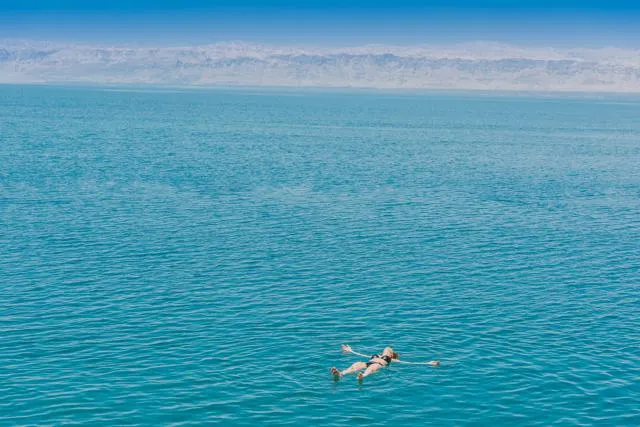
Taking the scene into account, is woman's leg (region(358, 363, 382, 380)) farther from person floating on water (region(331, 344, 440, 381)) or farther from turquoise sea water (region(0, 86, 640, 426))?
turquoise sea water (region(0, 86, 640, 426))

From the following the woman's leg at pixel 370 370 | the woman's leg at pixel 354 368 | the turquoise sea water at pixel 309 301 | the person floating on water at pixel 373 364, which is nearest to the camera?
the turquoise sea water at pixel 309 301

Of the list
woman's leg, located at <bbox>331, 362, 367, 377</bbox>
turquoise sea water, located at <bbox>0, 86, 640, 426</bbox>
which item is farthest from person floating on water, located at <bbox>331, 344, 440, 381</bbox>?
turquoise sea water, located at <bbox>0, 86, 640, 426</bbox>

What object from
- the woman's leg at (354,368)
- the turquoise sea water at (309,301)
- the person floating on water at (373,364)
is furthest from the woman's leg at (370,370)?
the turquoise sea water at (309,301)

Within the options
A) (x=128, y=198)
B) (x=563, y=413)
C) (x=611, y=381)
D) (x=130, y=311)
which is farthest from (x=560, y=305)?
(x=128, y=198)

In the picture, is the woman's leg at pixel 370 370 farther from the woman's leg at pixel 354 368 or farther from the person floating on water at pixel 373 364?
the woman's leg at pixel 354 368

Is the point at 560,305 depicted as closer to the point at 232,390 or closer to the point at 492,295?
the point at 492,295

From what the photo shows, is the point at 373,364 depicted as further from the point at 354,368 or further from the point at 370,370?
the point at 354,368

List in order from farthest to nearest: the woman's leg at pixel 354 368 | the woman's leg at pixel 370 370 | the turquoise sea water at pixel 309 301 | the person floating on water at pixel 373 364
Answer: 1. the woman's leg at pixel 354 368
2. the person floating on water at pixel 373 364
3. the woman's leg at pixel 370 370
4. the turquoise sea water at pixel 309 301

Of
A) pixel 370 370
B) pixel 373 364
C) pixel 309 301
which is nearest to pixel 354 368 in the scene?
pixel 370 370
